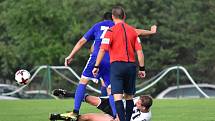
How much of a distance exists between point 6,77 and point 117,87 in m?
36.9

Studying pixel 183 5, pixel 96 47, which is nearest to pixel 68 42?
pixel 183 5

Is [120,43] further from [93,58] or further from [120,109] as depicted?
[93,58]

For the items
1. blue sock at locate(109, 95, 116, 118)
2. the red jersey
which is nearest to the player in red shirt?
the red jersey

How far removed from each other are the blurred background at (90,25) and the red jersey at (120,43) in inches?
1313

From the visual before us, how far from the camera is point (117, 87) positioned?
1170cm

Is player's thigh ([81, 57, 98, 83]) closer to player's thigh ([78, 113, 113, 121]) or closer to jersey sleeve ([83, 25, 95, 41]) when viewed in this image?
jersey sleeve ([83, 25, 95, 41])

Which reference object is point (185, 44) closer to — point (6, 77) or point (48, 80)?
point (6, 77)

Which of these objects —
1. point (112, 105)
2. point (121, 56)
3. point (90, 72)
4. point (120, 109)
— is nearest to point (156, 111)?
point (90, 72)

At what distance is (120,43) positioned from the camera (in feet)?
38.3

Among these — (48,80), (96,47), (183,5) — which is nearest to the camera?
(96,47)

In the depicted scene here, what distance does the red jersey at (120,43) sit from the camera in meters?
11.7

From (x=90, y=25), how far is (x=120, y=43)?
1384 inches

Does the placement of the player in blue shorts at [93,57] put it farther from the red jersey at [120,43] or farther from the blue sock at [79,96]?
the red jersey at [120,43]

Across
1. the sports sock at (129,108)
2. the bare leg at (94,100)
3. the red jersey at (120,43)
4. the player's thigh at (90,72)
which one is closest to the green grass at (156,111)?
the player's thigh at (90,72)
